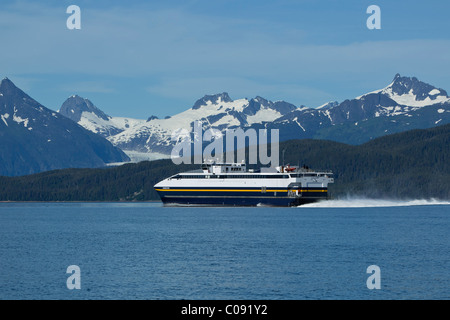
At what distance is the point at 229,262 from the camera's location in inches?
2874

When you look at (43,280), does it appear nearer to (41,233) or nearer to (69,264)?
(69,264)

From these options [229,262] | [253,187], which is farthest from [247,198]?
[229,262]

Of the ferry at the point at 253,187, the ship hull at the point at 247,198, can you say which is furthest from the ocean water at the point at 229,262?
the ship hull at the point at 247,198

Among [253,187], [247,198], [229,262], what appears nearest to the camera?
[229,262]

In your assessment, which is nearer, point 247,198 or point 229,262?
point 229,262

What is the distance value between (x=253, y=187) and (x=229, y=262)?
388 ft

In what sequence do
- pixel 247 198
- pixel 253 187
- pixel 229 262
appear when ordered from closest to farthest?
1. pixel 229 262
2. pixel 253 187
3. pixel 247 198

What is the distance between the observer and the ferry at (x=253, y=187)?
623 feet

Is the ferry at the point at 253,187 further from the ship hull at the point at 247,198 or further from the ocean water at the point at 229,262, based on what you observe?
the ocean water at the point at 229,262

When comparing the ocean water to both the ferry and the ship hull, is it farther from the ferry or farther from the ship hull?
the ship hull

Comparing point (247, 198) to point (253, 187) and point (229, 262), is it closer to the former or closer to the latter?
point (253, 187)

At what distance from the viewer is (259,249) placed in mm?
84938

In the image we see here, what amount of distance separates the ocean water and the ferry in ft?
234
